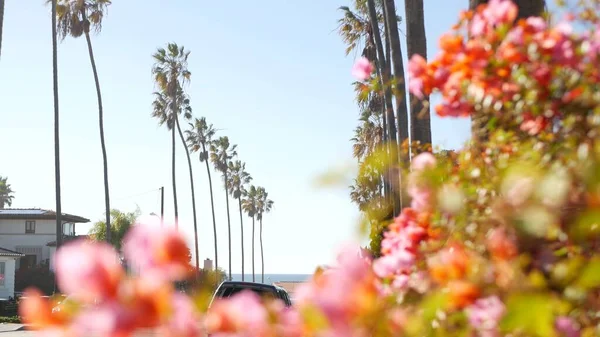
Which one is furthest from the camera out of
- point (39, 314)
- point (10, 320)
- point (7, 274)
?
point (7, 274)

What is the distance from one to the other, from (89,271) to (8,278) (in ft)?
172

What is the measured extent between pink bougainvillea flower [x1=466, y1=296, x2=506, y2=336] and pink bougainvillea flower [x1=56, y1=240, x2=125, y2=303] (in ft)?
3.09

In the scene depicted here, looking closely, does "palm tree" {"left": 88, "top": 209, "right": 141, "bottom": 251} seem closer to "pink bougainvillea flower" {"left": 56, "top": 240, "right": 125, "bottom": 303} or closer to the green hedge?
the green hedge

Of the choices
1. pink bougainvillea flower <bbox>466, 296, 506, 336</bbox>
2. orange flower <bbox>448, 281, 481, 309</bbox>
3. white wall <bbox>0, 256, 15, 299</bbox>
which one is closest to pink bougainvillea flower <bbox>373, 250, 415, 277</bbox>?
pink bougainvillea flower <bbox>466, 296, 506, 336</bbox>

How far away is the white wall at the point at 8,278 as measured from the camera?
50.7 metres

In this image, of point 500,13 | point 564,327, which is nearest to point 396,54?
point 500,13

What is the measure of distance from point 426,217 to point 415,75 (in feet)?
2.09

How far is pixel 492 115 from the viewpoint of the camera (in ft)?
10.3

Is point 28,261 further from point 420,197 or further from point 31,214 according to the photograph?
point 420,197

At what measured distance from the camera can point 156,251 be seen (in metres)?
1.89

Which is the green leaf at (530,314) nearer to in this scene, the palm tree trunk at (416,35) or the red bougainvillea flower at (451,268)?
the red bougainvillea flower at (451,268)

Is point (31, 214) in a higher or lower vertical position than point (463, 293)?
higher

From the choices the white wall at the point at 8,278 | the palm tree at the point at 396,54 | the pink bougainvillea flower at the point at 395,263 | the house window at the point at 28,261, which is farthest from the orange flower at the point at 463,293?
the house window at the point at 28,261

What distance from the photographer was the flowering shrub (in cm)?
182
